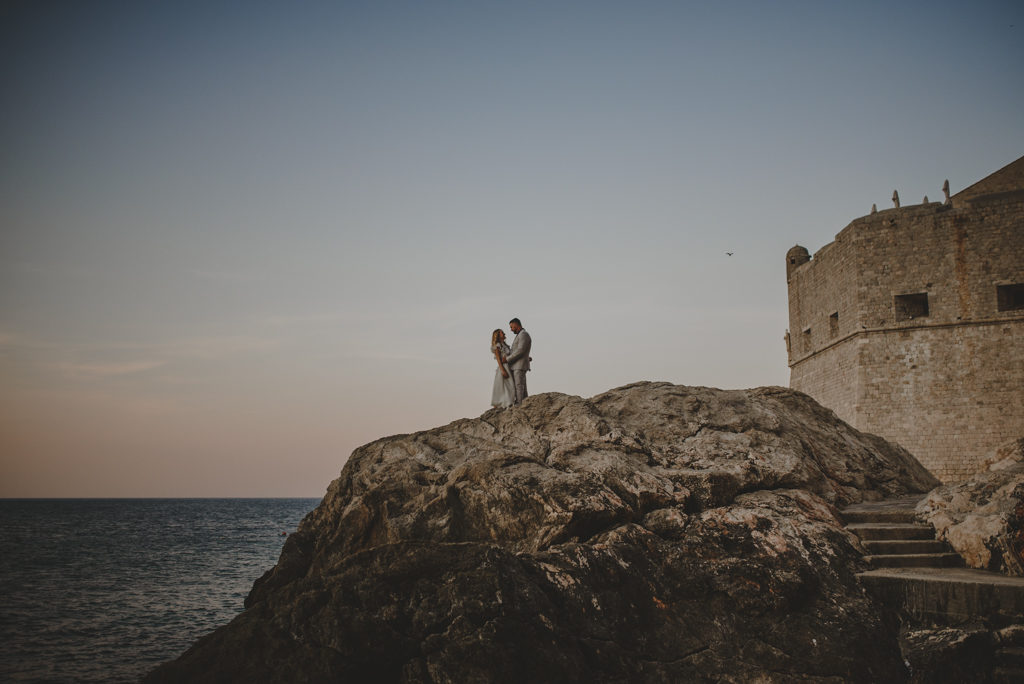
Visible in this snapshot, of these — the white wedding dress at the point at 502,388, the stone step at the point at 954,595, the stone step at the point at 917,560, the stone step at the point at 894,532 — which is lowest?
the stone step at the point at 954,595

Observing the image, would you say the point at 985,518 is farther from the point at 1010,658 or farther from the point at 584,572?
the point at 584,572

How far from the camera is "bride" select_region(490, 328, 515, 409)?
11656mm

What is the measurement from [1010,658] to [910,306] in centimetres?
1805

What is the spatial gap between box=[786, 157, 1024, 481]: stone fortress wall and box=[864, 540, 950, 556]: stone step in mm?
14411

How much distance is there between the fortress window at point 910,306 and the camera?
21.5 m

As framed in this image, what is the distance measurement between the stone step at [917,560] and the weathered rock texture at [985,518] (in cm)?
12

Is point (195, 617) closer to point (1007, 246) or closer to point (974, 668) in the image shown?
point (974, 668)

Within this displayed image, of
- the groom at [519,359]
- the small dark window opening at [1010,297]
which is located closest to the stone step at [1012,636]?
the groom at [519,359]

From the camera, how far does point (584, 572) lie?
6922 millimetres

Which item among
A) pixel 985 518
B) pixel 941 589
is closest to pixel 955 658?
pixel 941 589

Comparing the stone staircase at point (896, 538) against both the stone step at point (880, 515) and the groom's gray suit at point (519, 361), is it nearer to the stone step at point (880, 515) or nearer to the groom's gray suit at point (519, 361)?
the stone step at point (880, 515)

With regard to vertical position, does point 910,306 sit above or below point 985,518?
above

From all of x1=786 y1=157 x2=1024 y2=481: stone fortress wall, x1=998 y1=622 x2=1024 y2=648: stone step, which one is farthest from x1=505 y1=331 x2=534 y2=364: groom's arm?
x1=786 y1=157 x2=1024 y2=481: stone fortress wall

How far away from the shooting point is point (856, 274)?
22016 mm
